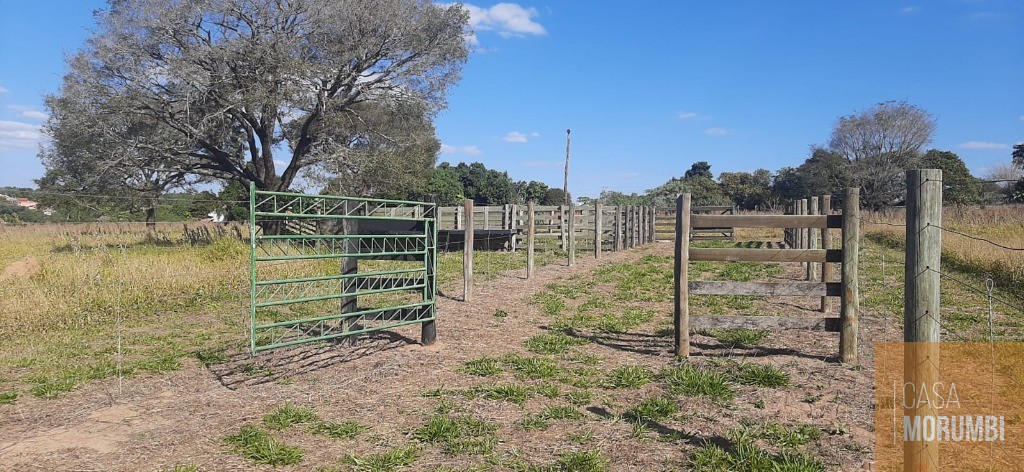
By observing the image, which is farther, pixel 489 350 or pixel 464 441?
pixel 489 350

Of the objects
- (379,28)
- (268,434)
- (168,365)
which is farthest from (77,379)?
(379,28)

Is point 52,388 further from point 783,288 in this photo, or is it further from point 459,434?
point 783,288

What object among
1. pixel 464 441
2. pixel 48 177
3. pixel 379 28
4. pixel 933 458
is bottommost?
pixel 464 441

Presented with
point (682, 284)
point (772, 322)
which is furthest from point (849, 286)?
point (682, 284)

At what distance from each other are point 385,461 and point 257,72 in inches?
791

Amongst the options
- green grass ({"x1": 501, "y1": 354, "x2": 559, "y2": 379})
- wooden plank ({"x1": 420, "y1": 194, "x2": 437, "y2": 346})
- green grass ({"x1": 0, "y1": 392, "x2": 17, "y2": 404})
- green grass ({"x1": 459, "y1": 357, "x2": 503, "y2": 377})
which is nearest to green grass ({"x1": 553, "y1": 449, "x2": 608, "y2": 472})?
green grass ({"x1": 501, "y1": 354, "x2": 559, "y2": 379})

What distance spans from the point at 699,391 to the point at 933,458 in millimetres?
2154

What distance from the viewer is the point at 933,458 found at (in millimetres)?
3113

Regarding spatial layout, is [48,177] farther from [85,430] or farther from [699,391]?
[699,391]

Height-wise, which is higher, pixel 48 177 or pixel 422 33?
pixel 422 33

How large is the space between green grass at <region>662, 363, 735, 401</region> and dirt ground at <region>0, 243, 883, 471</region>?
0.52ft

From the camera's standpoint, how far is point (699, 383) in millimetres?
5289

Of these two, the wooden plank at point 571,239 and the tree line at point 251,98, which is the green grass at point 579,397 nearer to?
the wooden plank at point 571,239

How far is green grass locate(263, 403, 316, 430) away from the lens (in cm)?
456
